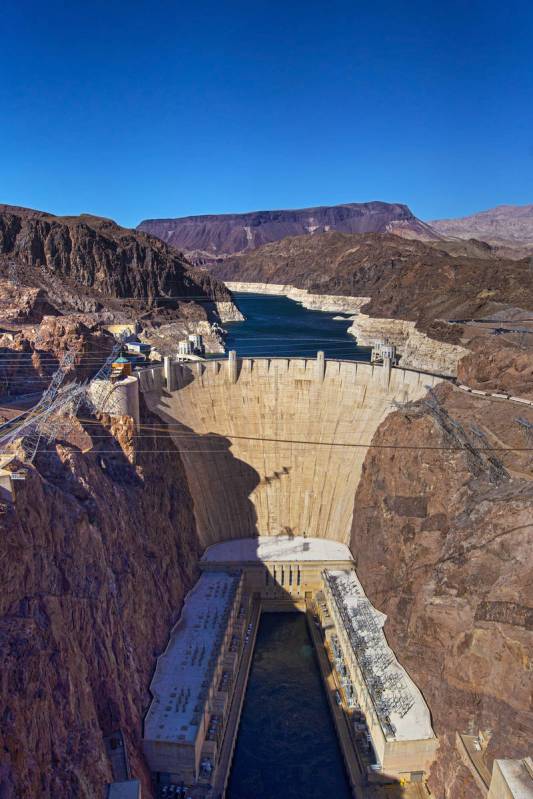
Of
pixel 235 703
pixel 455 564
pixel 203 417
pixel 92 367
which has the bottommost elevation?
pixel 235 703

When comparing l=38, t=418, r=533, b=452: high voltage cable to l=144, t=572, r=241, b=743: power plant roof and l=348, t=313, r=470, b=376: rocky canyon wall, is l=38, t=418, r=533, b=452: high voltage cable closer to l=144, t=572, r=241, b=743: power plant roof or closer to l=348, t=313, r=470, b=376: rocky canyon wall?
l=144, t=572, r=241, b=743: power plant roof

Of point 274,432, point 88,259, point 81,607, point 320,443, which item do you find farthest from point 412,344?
point 81,607

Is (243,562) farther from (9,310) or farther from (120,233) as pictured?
(120,233)

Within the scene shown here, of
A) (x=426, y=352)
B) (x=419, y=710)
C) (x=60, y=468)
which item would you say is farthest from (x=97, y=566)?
(x=426, y=352)

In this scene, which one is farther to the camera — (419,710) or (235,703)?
(235,703)

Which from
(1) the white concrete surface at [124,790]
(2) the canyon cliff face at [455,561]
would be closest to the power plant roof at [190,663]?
(1) the white concrete surface at [124,790]

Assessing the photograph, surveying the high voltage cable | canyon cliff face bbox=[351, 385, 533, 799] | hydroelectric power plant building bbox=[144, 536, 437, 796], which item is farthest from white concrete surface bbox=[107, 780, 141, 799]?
the high voltage cable
